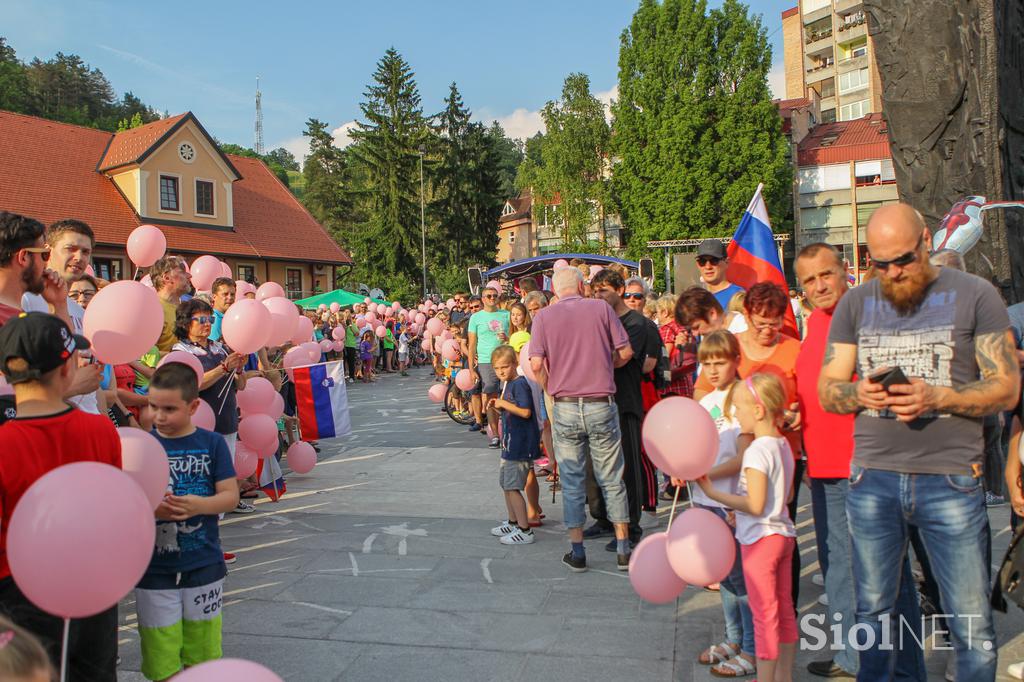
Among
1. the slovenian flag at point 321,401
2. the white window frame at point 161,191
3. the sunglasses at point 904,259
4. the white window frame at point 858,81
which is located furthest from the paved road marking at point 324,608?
the white window frame at point 858,81

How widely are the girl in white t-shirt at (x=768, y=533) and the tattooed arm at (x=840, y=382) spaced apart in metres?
0.31

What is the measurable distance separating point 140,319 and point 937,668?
4197 millimetres

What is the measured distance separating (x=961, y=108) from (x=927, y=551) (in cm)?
421

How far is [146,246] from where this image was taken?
6234 mm

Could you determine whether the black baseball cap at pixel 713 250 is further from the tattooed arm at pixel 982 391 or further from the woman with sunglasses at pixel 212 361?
the woman with sunglasses at pixel 212 361

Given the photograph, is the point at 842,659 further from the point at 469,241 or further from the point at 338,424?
the point at 469,241

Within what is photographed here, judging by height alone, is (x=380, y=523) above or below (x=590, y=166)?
below

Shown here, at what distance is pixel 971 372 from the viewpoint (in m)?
2.54

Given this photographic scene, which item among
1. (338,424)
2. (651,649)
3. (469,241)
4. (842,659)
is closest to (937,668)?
(842,659)

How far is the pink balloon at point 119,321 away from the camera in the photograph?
3.49m

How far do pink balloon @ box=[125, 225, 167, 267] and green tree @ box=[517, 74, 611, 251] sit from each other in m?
39.4

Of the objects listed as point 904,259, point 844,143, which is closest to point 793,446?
point 904,259

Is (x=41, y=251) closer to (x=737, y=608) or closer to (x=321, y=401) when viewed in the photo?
(x=737, y=608)

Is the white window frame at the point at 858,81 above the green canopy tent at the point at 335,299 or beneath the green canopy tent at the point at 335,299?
above
